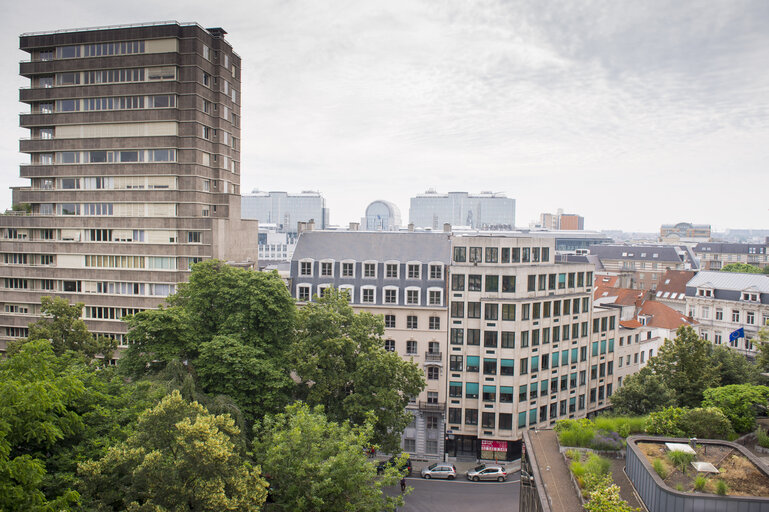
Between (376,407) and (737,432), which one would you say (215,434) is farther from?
(737,432)

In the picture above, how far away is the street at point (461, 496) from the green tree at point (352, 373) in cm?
1047

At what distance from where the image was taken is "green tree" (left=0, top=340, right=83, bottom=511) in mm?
20172

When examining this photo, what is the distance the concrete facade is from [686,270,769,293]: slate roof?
75.1 m

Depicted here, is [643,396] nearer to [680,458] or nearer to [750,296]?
[680,458]

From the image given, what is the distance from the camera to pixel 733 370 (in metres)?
48.2

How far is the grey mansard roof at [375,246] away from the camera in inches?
2336

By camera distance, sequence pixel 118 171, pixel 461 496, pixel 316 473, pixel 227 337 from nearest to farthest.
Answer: pixel 316 473 < pixel 227 337 < pixel 461 496 < pixel 118 171

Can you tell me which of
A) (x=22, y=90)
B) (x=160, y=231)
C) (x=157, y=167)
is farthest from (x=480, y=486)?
(x=22, y=90)

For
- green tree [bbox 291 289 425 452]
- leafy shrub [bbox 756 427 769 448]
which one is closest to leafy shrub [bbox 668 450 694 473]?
leafy shrub [bbox 756 427 769 448]

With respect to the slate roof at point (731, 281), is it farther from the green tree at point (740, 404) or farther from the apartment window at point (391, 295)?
the apartment window at point (391, 295)

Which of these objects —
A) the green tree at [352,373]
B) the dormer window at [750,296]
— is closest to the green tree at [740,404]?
the green tree at [352,373]

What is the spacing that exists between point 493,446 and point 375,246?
2596cm

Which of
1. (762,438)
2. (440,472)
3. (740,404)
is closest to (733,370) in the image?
(740,404)

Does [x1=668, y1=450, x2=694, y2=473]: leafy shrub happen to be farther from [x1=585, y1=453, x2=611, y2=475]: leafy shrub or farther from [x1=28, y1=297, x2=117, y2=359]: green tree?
[x1=28, y1=297, x2=117, y2=359]: green tree
